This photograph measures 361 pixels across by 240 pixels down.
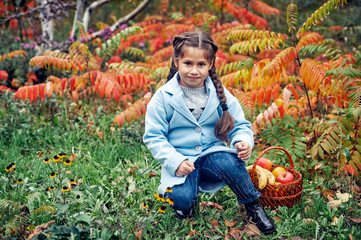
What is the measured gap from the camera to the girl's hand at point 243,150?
252 centimetres

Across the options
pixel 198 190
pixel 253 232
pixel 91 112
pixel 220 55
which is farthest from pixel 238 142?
pixel 91 112

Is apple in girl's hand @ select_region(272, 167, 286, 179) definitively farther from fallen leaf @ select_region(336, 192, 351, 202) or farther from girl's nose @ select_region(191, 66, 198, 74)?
girl's nose @ select_region(191, 66, 198, 74)

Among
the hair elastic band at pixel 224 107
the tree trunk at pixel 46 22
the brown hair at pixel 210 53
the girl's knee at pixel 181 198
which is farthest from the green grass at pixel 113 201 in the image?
the tree trunk at pixel 46 22

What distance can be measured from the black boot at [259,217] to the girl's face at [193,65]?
1.12 meters

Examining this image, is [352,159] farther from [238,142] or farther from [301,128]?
[238,142]

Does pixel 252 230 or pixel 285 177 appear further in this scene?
pixel 285 177

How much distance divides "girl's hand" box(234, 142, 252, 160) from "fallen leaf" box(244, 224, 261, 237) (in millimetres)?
638

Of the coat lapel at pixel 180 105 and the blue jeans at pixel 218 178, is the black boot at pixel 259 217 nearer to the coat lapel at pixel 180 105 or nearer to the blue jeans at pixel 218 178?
the blue jeans at pixel 218 178

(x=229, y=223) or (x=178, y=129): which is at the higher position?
(x=178, y=129)

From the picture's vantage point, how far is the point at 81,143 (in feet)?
13.4

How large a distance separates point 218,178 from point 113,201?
96cm

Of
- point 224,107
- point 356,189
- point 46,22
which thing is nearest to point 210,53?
point 224,107

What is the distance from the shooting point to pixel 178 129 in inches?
106

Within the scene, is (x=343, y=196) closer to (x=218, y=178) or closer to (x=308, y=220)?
(x=308, y=220)
